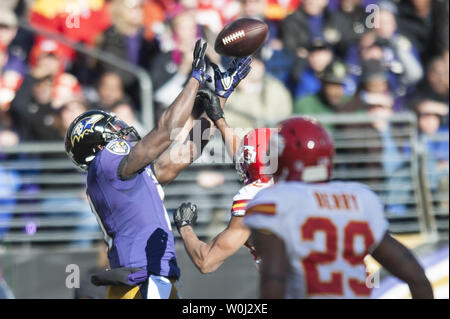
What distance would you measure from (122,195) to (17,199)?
4.53 metres

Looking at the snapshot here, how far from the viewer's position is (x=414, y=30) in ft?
32.0

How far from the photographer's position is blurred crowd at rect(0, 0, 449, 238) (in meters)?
9.12

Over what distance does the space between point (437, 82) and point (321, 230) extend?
5756 millimetres

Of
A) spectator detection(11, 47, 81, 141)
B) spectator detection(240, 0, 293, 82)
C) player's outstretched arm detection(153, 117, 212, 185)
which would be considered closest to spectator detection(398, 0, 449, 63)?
spectator detection(240, 0, 293, 82)

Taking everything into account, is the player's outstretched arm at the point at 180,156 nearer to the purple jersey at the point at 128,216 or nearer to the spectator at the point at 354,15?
the purple jersey at the point at 128,216

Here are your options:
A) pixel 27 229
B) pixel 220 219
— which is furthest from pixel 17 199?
pixel 220 219

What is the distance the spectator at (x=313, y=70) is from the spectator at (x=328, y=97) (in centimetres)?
7

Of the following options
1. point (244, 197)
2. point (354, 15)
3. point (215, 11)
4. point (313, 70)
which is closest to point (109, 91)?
point (215, 11)

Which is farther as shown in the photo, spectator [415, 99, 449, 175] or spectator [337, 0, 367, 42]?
spectator [337, 0, 367, 42]

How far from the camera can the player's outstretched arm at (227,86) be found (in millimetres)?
5629

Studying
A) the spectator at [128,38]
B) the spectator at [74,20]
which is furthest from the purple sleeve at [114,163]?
the spectator at [74,20]

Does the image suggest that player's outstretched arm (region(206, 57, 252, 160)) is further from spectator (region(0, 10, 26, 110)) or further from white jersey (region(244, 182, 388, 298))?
spectator (region(0, 10, 26, 110))

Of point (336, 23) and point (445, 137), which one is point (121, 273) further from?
point (336, 23)

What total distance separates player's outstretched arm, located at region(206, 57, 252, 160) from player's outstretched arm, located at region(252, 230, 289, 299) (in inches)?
82.2
